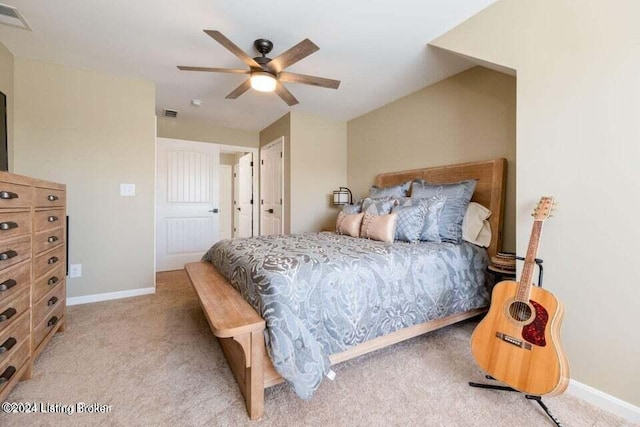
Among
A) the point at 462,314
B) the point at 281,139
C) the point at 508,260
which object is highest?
the point at 281,139

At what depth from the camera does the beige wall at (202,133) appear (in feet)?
14.0

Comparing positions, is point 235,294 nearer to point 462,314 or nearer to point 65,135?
point 462,314

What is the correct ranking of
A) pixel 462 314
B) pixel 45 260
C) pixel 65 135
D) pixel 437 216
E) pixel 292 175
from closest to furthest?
pixel 45 260 < pixel 462 314 < pixel 437 216 < pixel 65 135 < pixel 292 175

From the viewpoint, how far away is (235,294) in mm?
1658

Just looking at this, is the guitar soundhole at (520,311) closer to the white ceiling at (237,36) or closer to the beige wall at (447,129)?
the beige wall at (447,129)

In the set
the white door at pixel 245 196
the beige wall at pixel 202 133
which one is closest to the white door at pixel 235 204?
the white door at pixel 245 196

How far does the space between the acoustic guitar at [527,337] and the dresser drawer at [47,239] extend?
2645 mm

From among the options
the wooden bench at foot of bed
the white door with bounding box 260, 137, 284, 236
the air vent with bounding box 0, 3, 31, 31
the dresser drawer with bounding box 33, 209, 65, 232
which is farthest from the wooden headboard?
the air vent with bounding box 0, 3, 31, 31

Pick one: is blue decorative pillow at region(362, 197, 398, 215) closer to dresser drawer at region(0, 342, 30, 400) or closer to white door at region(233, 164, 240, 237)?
dresser drawer at region(0, 342, 30, 400)

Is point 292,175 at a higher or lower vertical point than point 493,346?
higher

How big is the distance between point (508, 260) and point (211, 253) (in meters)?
2.40

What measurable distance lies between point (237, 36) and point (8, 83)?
7.05 feet

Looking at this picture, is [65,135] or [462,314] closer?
[462,314]

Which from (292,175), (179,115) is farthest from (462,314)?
(179,115)
